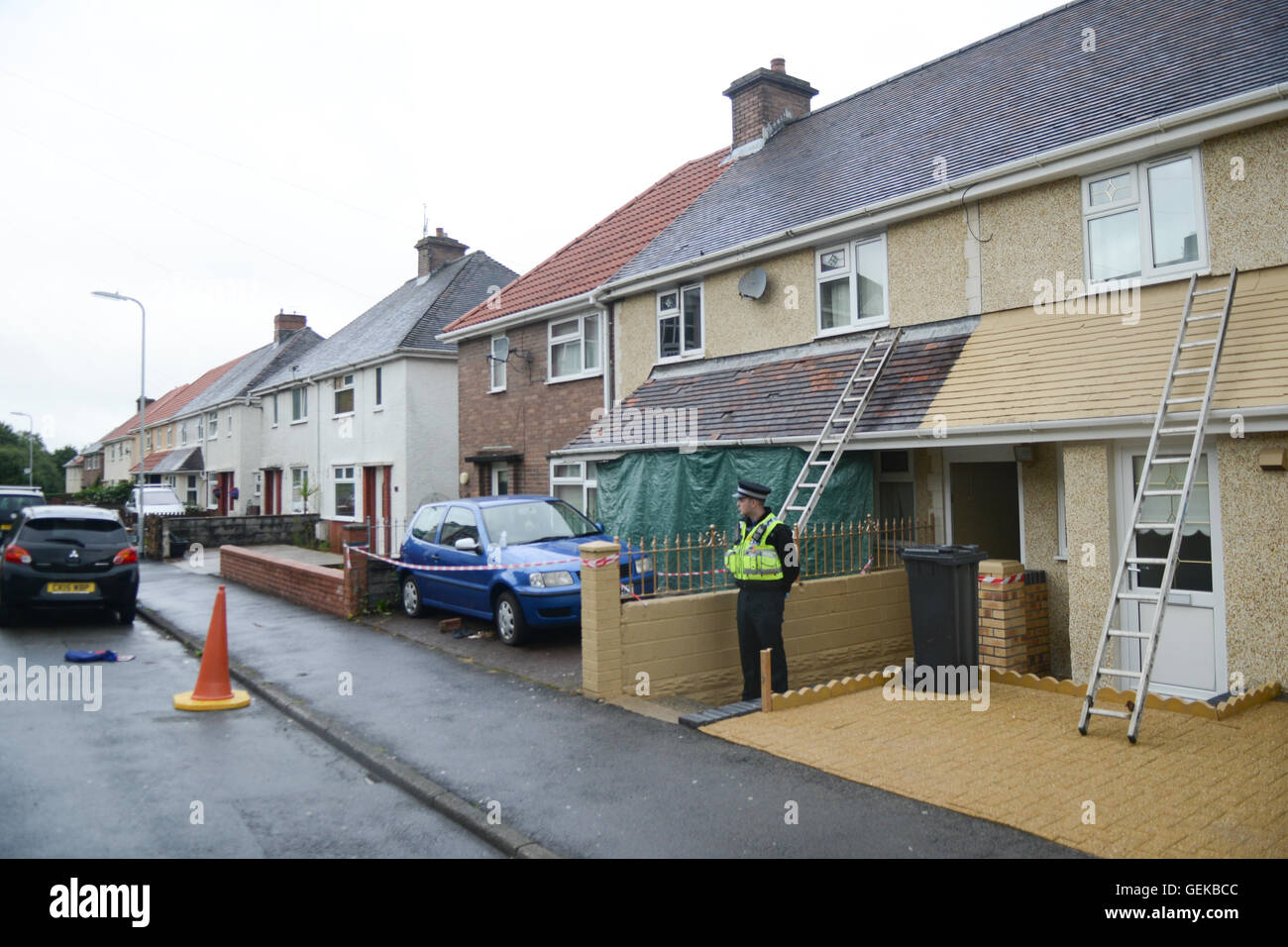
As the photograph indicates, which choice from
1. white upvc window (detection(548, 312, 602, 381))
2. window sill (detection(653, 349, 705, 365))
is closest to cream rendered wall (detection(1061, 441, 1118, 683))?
window sill (detection(653, 349, 705, 365))

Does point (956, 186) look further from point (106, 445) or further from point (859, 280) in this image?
point (106, 445)

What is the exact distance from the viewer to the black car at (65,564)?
11.7 m

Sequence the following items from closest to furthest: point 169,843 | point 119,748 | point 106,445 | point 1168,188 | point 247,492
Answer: point 169,843
point 119,748
point 1168,188
point 247,492
point 106,445

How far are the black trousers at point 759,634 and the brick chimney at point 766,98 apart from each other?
11.8m

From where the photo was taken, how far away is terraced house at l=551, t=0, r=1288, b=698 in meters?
7.32

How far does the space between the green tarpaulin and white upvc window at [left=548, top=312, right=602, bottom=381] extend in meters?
3.91

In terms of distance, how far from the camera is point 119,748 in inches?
256

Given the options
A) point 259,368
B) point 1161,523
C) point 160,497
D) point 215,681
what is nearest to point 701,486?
point 1161,523

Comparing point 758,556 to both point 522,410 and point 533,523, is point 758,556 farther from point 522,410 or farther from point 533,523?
→ point 522,410

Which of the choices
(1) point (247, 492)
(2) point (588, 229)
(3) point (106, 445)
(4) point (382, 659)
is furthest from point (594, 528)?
(3) point (106, 445)

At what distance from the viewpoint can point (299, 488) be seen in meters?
28.4

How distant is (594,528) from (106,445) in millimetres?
61621

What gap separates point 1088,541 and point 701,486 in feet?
14.7

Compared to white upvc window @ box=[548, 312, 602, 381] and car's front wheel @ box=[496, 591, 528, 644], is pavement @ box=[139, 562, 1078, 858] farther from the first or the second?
white upvc window @ box=[548, 312, 602, 381]
